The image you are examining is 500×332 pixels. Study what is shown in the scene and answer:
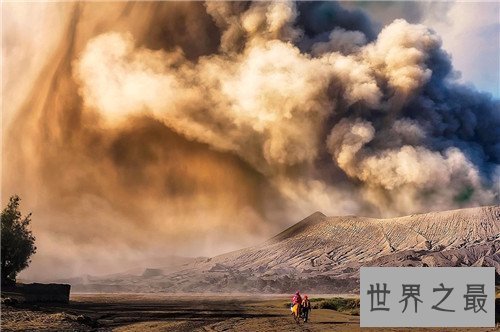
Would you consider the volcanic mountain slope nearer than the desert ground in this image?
No

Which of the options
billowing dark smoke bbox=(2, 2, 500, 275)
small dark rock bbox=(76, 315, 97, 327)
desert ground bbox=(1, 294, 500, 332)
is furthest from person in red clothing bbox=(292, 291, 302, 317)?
small dark rock bbox=(76, 315, 97, 327)

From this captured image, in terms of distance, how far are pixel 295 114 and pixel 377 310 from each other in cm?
475

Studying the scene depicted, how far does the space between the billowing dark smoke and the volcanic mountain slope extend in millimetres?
378

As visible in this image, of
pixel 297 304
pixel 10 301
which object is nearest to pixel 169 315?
pixel 297 304

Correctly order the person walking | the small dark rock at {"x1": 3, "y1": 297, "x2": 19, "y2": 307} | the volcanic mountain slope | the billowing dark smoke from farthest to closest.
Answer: the volcanic mountain slope
the billowing dark smoke
the person walking
the small dark rock at {"x1": 3, "y1": 297, "x2": 19, "y2": 307}

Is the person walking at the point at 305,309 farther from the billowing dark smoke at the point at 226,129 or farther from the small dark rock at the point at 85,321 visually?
the small dark rock at the point at 85,321

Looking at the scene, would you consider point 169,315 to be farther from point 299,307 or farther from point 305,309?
point 305,309

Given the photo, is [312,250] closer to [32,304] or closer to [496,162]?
[496,162]

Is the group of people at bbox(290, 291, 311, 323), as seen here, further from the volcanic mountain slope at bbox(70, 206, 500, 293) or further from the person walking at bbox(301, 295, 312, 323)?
the volcanic mountain slope at bbox(70, 206, 500, 293)

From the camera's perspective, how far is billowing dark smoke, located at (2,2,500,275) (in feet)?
41.0

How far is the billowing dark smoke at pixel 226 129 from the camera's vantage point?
1249 centimetres

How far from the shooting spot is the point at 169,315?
1222 centimetres

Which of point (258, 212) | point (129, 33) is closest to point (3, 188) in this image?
point (129, 33)

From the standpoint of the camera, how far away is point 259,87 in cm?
1320
